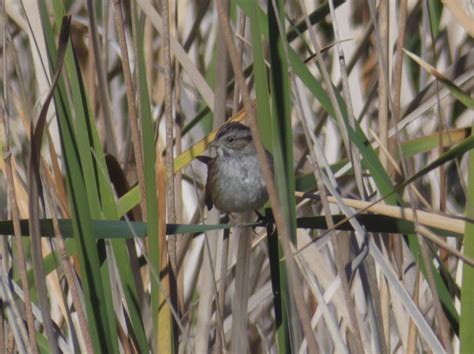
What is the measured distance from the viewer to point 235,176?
260 centimetres

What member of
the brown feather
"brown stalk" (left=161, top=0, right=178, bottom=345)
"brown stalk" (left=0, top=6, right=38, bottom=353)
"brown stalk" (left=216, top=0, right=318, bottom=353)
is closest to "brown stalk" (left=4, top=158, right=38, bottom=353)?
"brown stalk" (left=0, top=6, right=38, bottom=353)

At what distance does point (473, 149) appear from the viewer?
139cm

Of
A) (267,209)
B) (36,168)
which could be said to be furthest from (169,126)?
(267,209)

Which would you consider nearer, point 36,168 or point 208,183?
point 36,168

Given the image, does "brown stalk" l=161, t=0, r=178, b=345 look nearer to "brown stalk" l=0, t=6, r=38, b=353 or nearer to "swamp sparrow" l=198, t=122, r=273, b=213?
"brown stalk" l=0, t=6, r=38, b=353

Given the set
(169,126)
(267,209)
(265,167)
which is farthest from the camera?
(267,209)

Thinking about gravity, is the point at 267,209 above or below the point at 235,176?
below

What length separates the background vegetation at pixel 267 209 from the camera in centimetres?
144

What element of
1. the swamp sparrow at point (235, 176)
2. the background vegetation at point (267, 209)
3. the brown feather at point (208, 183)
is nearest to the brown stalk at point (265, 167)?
the background vegetation at point (267, 209)

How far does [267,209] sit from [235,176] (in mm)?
392

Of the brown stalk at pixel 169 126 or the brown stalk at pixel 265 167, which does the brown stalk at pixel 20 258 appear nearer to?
the brown stalk at pixel 169 126

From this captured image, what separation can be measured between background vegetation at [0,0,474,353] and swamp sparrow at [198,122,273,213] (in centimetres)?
8

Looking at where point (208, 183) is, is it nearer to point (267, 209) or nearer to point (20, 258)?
point (267, 209)

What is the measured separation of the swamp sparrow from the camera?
250 centimetres
